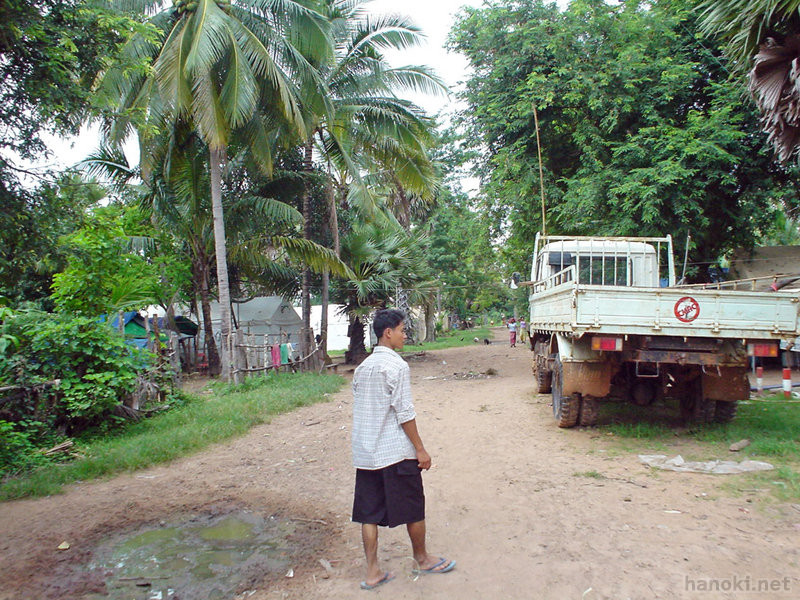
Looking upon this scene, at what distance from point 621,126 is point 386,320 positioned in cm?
1214

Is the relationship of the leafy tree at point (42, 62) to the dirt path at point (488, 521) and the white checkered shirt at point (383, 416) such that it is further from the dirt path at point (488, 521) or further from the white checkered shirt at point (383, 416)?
the white checkered shirt at point (383, 416)

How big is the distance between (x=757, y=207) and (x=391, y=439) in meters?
13.7

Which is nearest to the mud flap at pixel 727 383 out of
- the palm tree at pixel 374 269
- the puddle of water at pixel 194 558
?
the puddle of water at pixel 194 558

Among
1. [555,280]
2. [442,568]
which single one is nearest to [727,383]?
Result: [555,280]

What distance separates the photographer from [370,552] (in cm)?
337

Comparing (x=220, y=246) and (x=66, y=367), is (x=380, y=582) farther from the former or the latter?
(x=220, y=246)

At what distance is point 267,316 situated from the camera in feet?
76.1

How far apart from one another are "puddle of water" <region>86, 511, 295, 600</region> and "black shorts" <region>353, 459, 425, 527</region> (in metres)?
0.83

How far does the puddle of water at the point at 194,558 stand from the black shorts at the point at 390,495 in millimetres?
832

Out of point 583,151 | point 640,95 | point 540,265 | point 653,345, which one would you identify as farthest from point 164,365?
point 640,95

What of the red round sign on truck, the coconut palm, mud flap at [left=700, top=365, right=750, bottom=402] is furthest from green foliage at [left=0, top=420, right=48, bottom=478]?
the coconut palm

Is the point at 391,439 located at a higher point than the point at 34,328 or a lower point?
lower

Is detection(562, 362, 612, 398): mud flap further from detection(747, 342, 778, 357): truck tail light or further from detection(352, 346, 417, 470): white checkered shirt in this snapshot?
detection(352, 346, 417, 470): white checkered shirt

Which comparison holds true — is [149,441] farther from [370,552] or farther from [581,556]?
[581,556]
